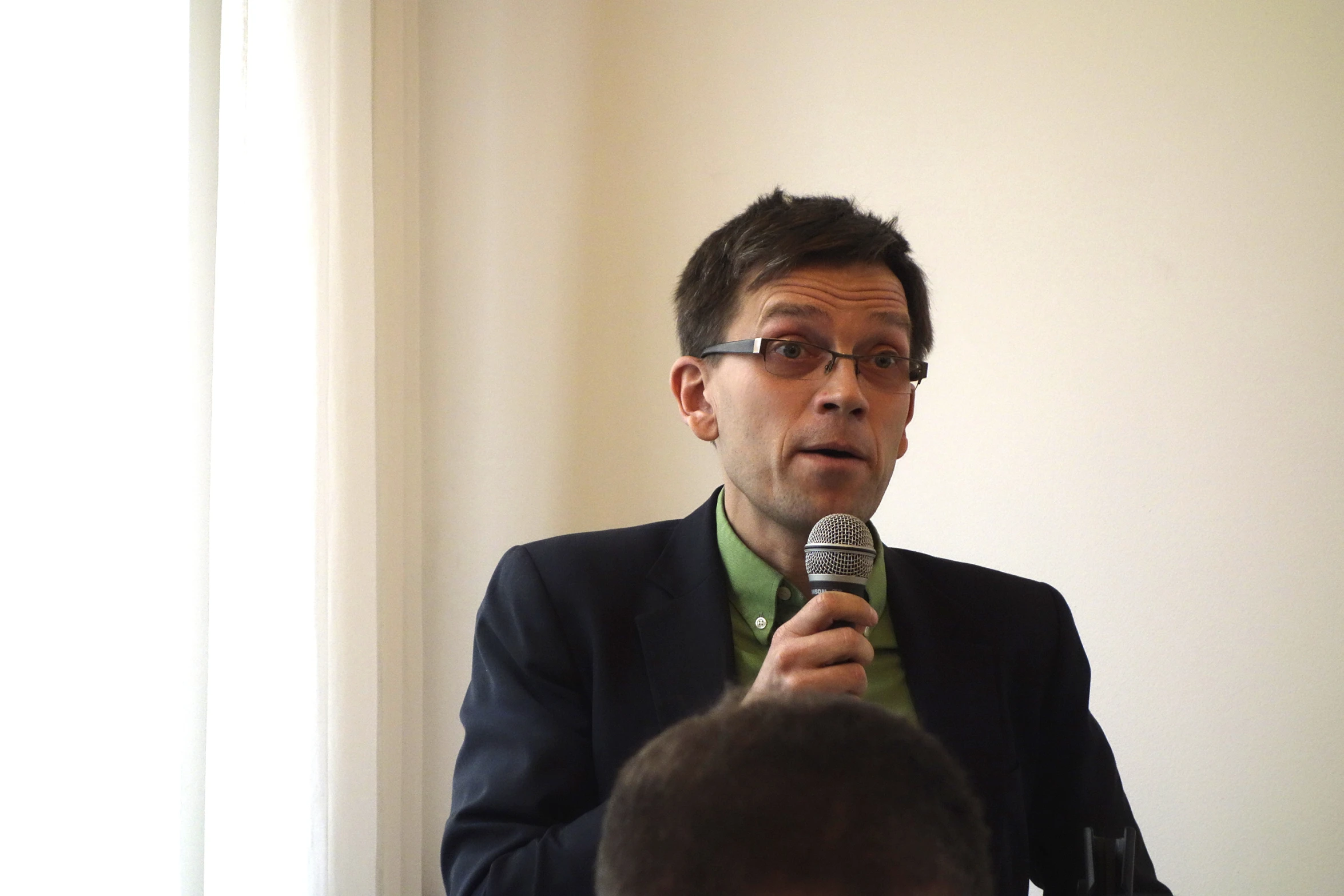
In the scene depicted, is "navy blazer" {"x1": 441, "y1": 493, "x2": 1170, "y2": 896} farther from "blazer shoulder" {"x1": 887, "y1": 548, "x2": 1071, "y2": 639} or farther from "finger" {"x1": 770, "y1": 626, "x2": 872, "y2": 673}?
"finger" {"x1": 770, "y1": 626, "x2": 872, "y2": 673}

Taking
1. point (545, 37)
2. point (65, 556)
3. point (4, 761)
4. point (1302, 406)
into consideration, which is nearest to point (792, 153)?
point (545, 37)

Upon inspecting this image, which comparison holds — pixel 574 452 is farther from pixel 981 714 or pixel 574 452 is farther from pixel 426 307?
pixel 981 714

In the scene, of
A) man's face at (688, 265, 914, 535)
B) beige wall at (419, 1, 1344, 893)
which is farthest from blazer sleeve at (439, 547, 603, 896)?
beige wall at (419, 1, 1344, 893)

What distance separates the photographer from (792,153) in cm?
267

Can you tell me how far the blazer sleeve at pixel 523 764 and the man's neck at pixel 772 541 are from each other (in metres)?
0.33

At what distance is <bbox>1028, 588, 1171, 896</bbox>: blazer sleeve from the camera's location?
61.9 inches

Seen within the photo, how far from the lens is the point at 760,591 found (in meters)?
1.54

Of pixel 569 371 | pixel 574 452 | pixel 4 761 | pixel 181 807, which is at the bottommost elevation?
pixel 181 807

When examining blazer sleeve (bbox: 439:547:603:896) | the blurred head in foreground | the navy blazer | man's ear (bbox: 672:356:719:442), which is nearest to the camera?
the blurred head in foreground

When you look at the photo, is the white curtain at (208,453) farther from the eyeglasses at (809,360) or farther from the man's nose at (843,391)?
the man's nose at (843,391)

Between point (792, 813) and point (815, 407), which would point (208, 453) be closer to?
point (815, 407)

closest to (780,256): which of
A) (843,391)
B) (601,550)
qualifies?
(843,391)

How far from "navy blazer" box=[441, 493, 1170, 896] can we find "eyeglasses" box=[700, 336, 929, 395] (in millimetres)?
309

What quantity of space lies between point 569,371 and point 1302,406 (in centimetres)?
176
